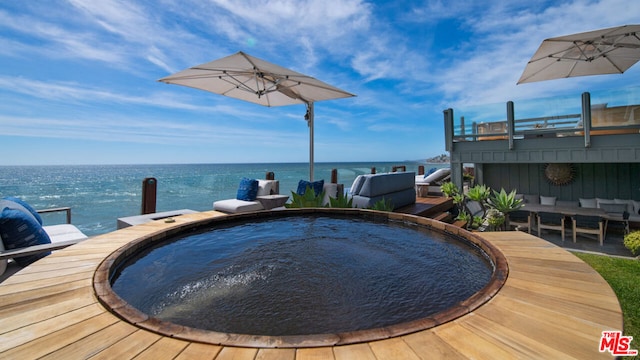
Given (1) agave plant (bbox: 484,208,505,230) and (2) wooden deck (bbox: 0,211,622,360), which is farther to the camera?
(1) agave plant (bbox: 484,208,505,230)

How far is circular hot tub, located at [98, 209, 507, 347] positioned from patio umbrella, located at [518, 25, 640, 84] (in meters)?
4.92

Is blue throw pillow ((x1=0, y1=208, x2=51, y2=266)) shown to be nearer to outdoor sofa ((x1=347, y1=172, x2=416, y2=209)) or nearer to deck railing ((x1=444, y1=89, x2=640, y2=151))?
outdoor sofa ((x1=347, y1=172, x2=416, y2=209))

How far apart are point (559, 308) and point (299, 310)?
116 centimetres

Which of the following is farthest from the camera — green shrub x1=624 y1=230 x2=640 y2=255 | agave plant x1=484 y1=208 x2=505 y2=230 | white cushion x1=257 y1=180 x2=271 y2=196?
white cushion x1=257 y1=180 x2=271 y2=196

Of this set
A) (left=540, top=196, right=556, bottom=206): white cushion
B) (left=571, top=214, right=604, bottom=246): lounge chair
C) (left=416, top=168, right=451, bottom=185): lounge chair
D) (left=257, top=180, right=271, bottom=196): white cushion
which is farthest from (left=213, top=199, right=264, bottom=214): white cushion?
(left=540, top=196, right=556, bottom=206): white cushion

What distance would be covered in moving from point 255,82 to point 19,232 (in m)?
3.89

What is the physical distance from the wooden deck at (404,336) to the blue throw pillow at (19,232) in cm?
117

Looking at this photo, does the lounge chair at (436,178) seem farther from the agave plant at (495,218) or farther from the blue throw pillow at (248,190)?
the blue throw pillow at (248,190)

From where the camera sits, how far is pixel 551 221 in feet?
18.2

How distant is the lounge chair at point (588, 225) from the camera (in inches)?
200

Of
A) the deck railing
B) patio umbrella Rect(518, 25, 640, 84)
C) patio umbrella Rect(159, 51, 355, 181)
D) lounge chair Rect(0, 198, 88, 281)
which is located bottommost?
lounge chair Rect(0, 198, 88, 281)

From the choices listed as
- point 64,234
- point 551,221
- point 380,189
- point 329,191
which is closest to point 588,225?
point 551,221

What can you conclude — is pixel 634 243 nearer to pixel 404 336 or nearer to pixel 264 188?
pixel 404 336

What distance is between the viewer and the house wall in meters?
6.14
